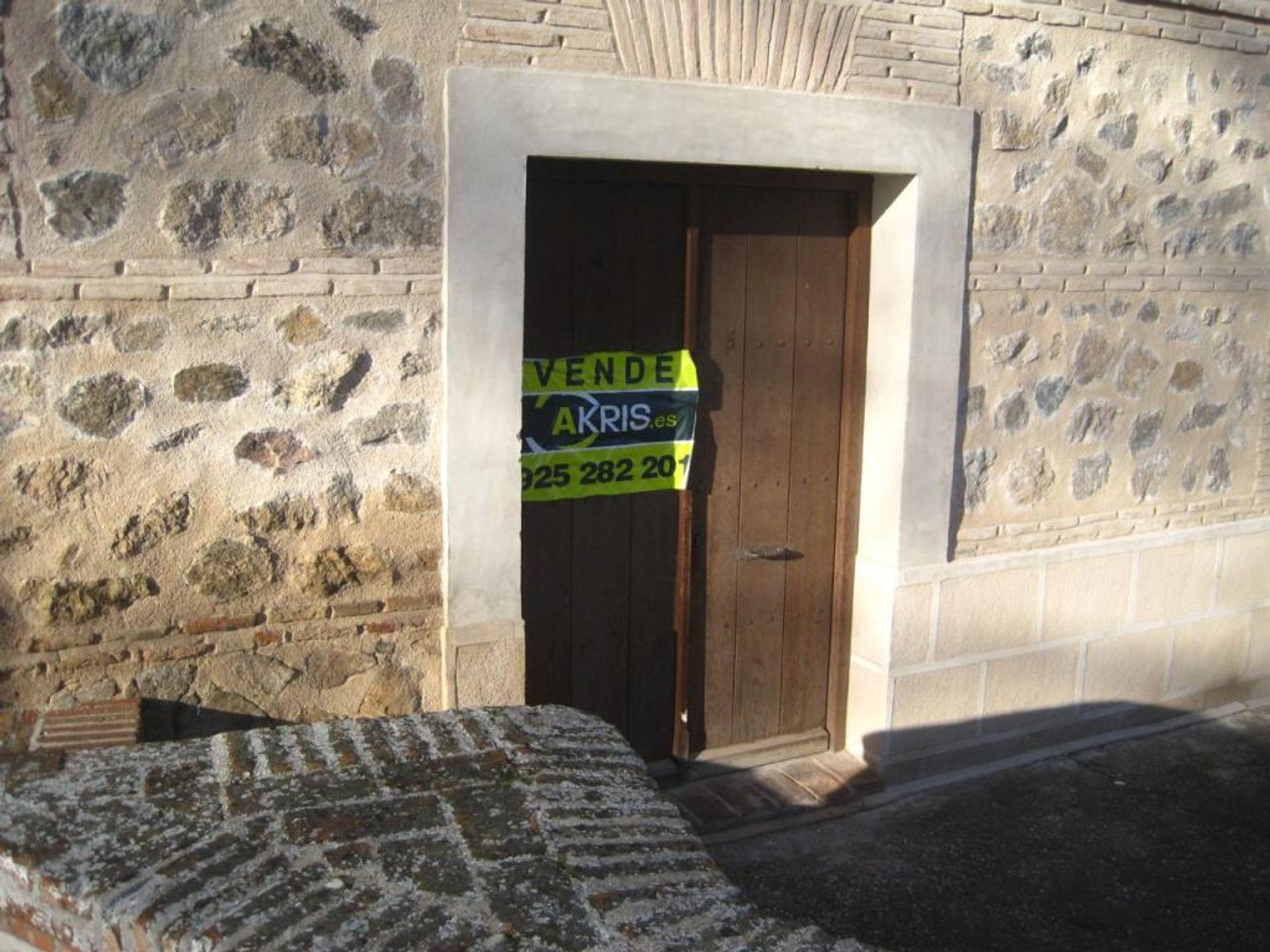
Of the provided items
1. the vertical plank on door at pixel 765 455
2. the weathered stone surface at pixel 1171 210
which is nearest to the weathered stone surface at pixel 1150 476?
the weathered stone surface at pixel 1171 210

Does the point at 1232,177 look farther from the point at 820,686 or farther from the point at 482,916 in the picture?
the point at 482,916

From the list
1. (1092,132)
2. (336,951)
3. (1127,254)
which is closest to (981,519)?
(1127,254)

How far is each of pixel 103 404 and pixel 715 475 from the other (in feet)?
6.95

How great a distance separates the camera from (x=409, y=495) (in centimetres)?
381

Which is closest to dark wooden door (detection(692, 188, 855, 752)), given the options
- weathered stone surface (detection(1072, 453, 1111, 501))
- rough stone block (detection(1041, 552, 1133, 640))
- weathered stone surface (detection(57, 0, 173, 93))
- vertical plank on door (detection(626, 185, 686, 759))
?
vertical plank on door (detection(626, 185, 686, 759))

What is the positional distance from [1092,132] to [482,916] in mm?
4163

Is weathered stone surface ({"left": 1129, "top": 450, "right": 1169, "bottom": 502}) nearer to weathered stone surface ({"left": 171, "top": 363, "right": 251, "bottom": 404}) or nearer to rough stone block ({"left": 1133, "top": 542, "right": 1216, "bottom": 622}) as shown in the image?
rough stone block ({"left": 1133, "top": 542, "right": 1216, "bottom": 622})

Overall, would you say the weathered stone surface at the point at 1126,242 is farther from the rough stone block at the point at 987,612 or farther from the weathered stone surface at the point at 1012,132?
the rough stone block at the point at 987,612

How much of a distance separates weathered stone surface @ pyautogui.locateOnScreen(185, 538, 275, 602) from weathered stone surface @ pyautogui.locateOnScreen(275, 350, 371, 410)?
41cm

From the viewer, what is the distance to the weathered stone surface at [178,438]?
3.46 metres

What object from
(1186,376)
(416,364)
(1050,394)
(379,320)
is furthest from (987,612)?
(379,320)

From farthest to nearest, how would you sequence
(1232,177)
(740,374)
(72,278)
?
(1232,177) → (740,374) → (72,278)

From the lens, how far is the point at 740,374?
4.64 meters

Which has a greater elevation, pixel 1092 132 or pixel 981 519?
pixel 1092 132
